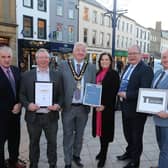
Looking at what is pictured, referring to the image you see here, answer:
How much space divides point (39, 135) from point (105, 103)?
1.11 metres

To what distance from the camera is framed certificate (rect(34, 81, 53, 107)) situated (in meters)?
3.75

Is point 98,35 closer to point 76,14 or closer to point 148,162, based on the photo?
point 76,14

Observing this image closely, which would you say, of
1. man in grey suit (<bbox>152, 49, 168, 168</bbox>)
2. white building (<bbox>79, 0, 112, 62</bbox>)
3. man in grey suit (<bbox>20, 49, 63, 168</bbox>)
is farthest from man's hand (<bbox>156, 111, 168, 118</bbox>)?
white building (<bbox>79, 0, 112, 62</bbox>)

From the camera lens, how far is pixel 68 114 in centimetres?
418

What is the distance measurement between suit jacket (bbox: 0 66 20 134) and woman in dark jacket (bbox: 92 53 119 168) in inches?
48.9

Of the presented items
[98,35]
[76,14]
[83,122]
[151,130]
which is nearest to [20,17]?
[76,14]

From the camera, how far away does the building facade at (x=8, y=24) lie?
2120 centimetres

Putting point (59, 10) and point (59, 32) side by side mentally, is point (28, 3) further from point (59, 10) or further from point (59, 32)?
point (59, 32)

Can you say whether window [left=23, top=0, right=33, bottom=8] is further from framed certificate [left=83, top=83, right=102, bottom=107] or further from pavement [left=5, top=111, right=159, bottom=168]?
framed certificate [left=83, top=83, right=102, bottom=107]

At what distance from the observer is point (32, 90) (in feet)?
12.4

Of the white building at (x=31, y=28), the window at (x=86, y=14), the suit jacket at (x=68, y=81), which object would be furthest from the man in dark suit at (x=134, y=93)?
the window at (x=86, y=14)

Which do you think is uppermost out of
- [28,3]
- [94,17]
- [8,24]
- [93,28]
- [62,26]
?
[94,17]

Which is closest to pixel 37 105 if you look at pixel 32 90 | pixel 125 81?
pixel 32 90

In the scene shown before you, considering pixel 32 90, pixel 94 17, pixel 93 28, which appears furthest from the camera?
pixel 94 17
